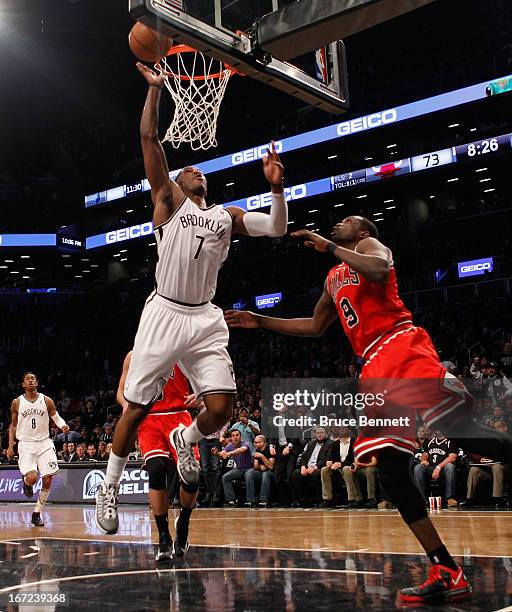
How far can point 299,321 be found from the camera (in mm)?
4789

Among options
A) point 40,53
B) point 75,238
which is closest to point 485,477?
point 40,53

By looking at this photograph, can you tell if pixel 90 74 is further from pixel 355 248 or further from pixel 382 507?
pixel 355 248

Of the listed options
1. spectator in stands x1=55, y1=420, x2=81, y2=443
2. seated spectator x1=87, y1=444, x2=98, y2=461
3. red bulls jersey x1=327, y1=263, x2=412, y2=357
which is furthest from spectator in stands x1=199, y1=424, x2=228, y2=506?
red bulls jersey x1=327, y1=263, x2=412, y2=357

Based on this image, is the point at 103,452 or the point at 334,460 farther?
the point at 103,452

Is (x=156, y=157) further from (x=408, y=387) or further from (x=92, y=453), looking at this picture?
(x=92, y=453)

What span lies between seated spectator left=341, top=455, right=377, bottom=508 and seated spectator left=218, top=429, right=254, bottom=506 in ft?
6.20

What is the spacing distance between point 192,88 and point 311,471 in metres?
6.06

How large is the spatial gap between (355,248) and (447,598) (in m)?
1.98

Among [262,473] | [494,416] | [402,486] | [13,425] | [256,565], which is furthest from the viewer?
[262,473]

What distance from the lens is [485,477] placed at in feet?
34.3

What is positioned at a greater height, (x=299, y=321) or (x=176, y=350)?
(x=299, y=321)

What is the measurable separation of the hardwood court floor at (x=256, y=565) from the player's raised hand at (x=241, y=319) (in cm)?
157

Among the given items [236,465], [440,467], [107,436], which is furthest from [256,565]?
[107,436]

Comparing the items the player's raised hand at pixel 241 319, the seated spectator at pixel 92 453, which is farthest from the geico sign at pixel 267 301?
the player's raised hand at pixel 241 319
